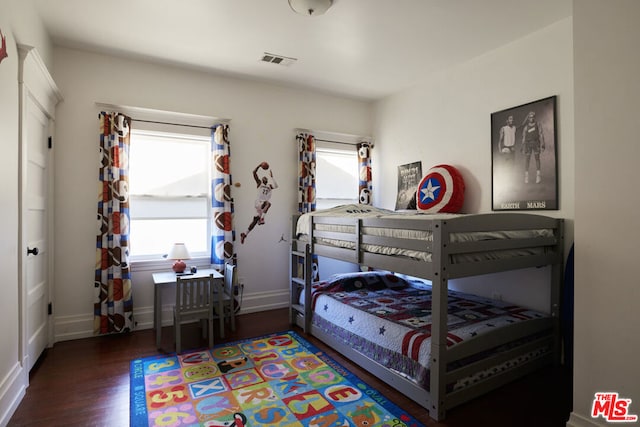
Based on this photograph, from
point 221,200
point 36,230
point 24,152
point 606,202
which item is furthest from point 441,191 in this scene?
point 36,230

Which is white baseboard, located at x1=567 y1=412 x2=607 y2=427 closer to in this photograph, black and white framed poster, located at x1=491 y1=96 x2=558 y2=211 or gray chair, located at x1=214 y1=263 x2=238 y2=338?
black and white framed poster, located at x1=491 y1=96 x2=558 y2=211

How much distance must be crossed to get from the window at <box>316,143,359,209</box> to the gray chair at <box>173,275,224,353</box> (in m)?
1.96

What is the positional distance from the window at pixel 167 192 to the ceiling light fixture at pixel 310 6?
1.86 metres

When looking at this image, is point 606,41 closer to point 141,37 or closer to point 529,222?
point 529,222

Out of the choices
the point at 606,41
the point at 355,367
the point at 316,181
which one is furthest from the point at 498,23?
the point at 355,367

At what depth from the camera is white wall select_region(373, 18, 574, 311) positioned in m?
2.74

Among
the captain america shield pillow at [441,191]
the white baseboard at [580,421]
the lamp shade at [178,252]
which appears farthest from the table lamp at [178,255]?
the white baseboard at [580,421]

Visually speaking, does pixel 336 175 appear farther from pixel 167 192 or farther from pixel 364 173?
pixel 167 192

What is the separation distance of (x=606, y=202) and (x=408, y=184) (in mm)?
2567

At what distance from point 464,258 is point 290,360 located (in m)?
1.58

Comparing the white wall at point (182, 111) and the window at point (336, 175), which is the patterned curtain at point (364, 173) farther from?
the white wall at point (182, 111)

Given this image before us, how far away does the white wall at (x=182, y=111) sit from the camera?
3.26m

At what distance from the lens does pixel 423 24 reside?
2.81 meters

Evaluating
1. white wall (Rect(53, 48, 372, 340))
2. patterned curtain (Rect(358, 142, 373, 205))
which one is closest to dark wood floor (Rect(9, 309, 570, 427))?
white wall (Rect(53, 48, 372, 340))
